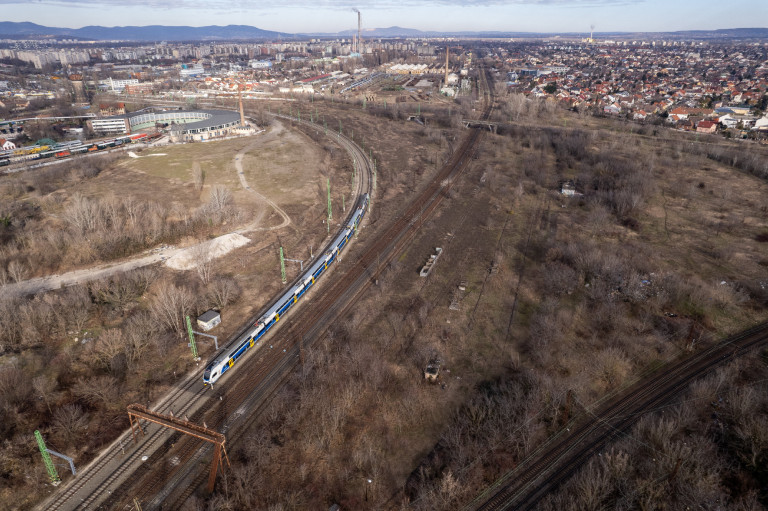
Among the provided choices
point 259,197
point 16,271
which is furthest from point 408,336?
point 16,271

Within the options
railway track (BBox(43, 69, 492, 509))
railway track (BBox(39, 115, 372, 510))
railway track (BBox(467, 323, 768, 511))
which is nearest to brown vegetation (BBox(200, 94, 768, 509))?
railway track (BBox(467, 323, 768, 511))

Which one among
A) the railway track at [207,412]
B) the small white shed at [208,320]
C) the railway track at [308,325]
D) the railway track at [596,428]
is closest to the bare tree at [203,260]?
the small white shed at [208,320]

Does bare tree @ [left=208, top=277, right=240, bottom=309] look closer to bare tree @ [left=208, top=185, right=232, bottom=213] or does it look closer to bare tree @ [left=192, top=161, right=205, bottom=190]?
bare tree @ [left=208, top=185, right=232, bottom=213]

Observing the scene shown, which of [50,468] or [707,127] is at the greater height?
[707,127]

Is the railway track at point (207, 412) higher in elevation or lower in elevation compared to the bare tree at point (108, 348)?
lower

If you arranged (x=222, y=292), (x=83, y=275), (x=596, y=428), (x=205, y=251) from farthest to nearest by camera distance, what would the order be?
(x=205, y=251) → (x=83, y=275) → (x=222, y=292) → (x=596, y=428)

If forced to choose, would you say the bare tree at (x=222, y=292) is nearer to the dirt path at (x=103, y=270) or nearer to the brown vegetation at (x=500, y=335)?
the dirt path at (x=103, y=270)

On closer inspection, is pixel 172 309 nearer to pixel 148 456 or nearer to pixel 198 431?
pixel 148 456

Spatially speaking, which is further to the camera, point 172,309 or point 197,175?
point 197,175
